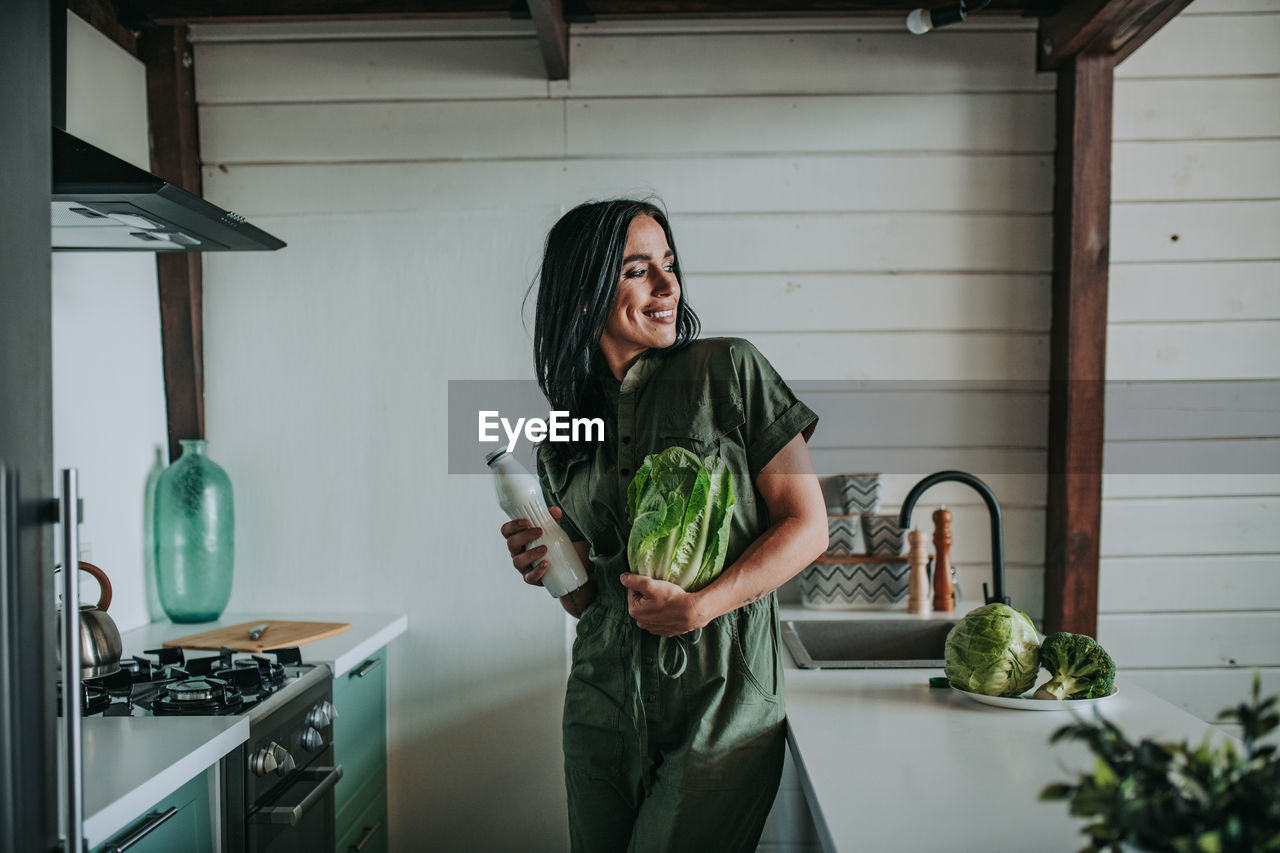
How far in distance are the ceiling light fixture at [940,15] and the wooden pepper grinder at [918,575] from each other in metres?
1.26

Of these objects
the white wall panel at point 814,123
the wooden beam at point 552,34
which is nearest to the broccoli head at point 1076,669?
the white wall panel at point 814,123

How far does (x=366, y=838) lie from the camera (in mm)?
2295

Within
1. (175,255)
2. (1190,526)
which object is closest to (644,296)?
(175,255)

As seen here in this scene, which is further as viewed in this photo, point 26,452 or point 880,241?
point 880,241

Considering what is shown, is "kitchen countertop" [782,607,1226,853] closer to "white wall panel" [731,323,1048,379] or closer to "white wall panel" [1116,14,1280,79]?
"white wall panel" [731,323,1048,379]

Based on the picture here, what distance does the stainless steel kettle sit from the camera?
172 cm

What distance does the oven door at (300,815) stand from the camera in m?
1.61

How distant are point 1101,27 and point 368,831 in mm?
2695

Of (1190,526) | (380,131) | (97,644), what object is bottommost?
(97,644)

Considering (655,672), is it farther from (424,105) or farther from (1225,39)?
(1225,39)

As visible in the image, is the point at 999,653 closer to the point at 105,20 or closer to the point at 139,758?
the point at 139,758

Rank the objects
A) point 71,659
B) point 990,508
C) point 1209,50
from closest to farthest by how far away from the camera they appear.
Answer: point 71,659 → point 990,508 → point 1209,50

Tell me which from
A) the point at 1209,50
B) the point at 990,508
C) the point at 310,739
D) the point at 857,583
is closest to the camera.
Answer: the point at 310,739

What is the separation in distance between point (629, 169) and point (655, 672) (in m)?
1.56
